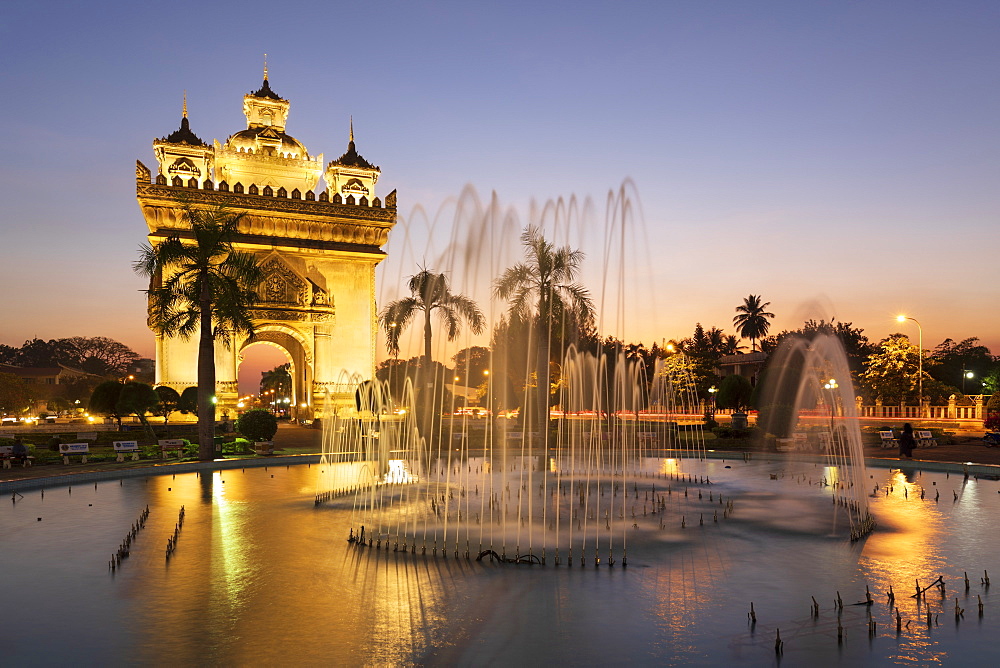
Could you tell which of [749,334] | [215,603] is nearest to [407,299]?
[215,603]

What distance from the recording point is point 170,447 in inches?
1005

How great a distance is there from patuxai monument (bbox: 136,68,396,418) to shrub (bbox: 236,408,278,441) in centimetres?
1461

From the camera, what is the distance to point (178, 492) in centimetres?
1723

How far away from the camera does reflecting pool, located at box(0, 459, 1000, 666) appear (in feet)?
20.9

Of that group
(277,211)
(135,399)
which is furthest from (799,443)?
(277,211)

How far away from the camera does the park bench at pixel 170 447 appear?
2489 centimetres

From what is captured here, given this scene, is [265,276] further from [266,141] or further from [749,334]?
[749,334]

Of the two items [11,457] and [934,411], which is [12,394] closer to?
[11,457]

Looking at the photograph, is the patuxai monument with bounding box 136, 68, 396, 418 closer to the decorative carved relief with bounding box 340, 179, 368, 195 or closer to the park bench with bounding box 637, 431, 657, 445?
the decorative carved relief with bounding box 340, 179, 368, 195

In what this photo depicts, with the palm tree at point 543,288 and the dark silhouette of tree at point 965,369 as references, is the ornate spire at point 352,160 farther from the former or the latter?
the dark silhouette of tree at point 965,369

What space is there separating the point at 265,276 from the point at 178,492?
28.5m

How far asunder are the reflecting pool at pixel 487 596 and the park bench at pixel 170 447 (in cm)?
1152

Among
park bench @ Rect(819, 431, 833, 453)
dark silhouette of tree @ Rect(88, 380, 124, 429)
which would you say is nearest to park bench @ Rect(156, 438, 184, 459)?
dark silhouette of tree @ Rect(88, 380, 124, 429)

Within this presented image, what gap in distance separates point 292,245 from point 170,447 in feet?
75.2
